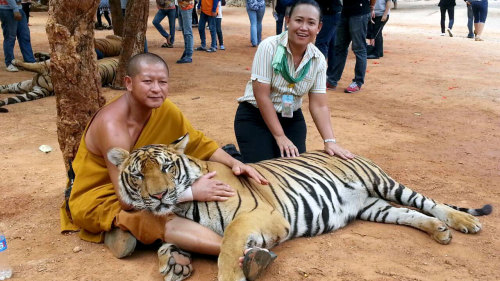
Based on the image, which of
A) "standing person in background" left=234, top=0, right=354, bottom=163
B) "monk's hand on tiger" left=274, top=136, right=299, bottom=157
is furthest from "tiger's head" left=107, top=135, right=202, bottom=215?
"standing person in background" left=234, top=0, right=354, bottom=163

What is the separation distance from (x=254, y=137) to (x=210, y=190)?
1.43 m

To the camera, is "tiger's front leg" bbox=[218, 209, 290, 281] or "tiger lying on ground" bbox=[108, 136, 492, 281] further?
"tiger lying on ground" bbox=[108, 136, 492, 281]

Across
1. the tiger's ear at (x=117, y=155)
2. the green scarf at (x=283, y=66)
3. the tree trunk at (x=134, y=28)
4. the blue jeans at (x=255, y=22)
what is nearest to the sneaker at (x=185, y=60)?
the tree trunk at (x=134, y=28)

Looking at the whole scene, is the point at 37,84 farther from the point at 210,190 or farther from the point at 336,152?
the point at 210,190

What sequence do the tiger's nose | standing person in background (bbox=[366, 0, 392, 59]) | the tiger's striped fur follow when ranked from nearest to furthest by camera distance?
the tiger's nose < the tiger's striped fur < standing person in background (bbox=[366, 0, 392, 59])

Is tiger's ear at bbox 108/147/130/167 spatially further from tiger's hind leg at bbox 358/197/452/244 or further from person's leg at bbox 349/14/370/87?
person's leg at bbox 349/14/370/87

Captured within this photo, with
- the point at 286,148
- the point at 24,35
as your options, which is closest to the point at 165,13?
the point at 24,35

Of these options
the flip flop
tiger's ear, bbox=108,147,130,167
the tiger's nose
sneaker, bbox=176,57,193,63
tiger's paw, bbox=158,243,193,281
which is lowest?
tiger's paw, bbox=158,243,193,281

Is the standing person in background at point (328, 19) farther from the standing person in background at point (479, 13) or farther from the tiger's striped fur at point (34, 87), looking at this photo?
the standing person in background at point (479, 13)

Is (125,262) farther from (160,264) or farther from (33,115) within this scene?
(33,115)

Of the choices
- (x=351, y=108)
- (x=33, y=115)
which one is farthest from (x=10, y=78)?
(x=351, y=108)

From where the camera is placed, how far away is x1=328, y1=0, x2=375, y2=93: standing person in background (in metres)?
7.81

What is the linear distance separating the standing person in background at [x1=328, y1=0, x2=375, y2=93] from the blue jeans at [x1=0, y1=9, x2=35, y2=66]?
20.1 ft

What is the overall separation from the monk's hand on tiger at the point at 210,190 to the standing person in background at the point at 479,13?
45.7 feet
